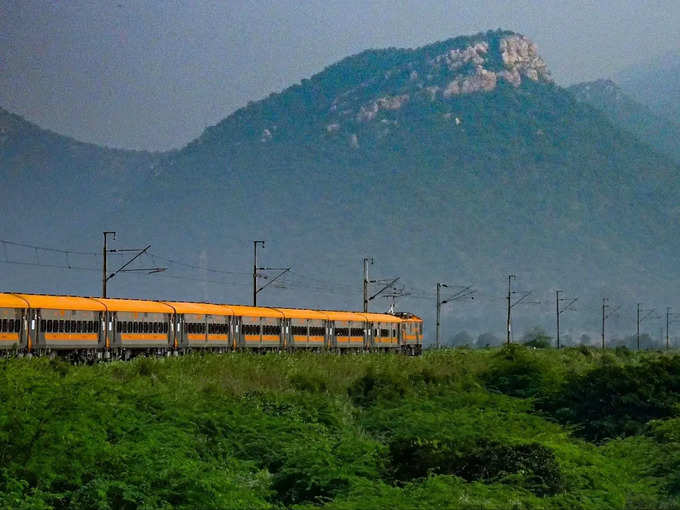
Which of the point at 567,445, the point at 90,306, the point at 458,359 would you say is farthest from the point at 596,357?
the point at 567,445

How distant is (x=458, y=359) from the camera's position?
69.6 meters

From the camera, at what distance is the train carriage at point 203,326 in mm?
63219

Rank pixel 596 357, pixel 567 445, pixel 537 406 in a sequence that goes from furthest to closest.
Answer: pixel 596 357, pixel 537 406, pixel 567 445

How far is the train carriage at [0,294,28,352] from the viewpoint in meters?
46.5

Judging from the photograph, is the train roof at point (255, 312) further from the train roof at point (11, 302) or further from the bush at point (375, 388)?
the train roof at point (11, 302)

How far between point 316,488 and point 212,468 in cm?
225

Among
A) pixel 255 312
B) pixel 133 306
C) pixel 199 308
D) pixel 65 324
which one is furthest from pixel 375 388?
pixel 255 312

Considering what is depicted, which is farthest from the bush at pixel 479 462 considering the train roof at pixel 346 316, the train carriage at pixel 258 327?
the train roof at pixel 346 316

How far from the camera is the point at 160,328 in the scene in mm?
60531

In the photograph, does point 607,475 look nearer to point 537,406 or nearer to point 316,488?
point 316,488

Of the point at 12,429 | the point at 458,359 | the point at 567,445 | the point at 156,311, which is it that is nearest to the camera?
the point at 12,429

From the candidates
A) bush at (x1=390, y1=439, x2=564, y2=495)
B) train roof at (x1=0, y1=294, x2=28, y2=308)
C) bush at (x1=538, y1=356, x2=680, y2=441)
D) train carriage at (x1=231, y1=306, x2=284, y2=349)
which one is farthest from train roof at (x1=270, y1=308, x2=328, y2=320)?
bush at (x1=390, y1=439, x2=564, y2=495)

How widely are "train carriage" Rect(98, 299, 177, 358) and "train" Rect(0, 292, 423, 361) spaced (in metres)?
0.04

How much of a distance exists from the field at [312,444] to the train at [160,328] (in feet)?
21.9
